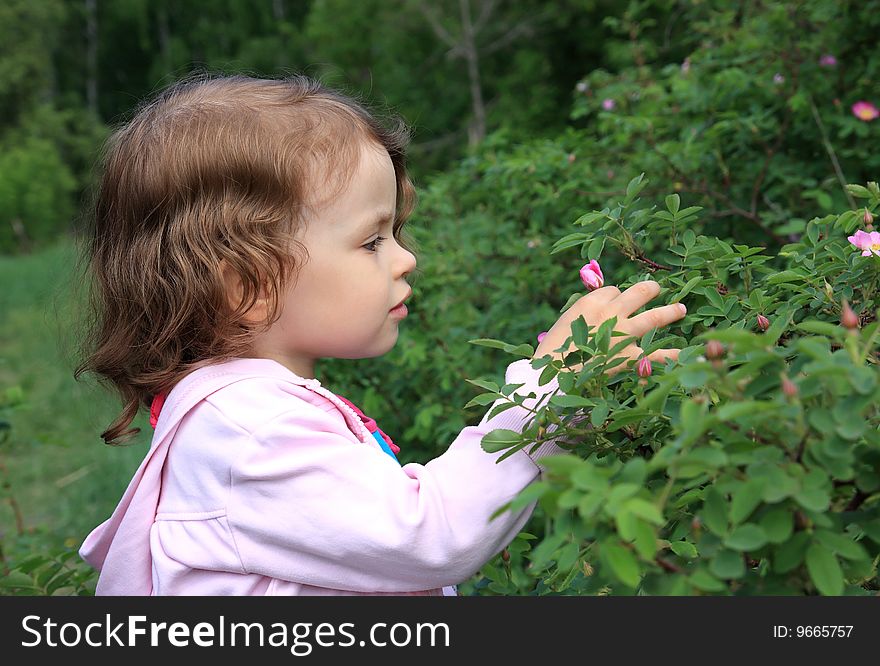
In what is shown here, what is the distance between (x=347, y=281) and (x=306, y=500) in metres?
0.37

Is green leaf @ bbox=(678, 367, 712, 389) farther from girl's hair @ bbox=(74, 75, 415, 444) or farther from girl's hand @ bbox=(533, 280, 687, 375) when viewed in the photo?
girl's hair @ bbox=(74, 75, 415, 444)

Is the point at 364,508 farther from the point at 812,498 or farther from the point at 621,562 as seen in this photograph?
the point at 812,498

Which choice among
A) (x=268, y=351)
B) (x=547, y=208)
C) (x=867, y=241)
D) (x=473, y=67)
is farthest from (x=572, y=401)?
(x=473, y=67)

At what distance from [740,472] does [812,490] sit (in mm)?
65

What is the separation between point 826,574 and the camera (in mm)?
799

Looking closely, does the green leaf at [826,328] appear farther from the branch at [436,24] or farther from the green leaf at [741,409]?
the branch at [436,24]

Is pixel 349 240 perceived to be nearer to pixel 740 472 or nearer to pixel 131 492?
pixel 131 492

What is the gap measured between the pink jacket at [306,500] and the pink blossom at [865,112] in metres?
1.74

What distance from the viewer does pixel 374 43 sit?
14414mm

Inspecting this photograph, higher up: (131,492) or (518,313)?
(131,492)

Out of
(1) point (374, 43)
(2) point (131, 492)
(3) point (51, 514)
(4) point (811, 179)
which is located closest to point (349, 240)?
(2) point (131, 492)

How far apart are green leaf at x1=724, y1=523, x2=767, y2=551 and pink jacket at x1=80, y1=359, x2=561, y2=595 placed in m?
0.44
